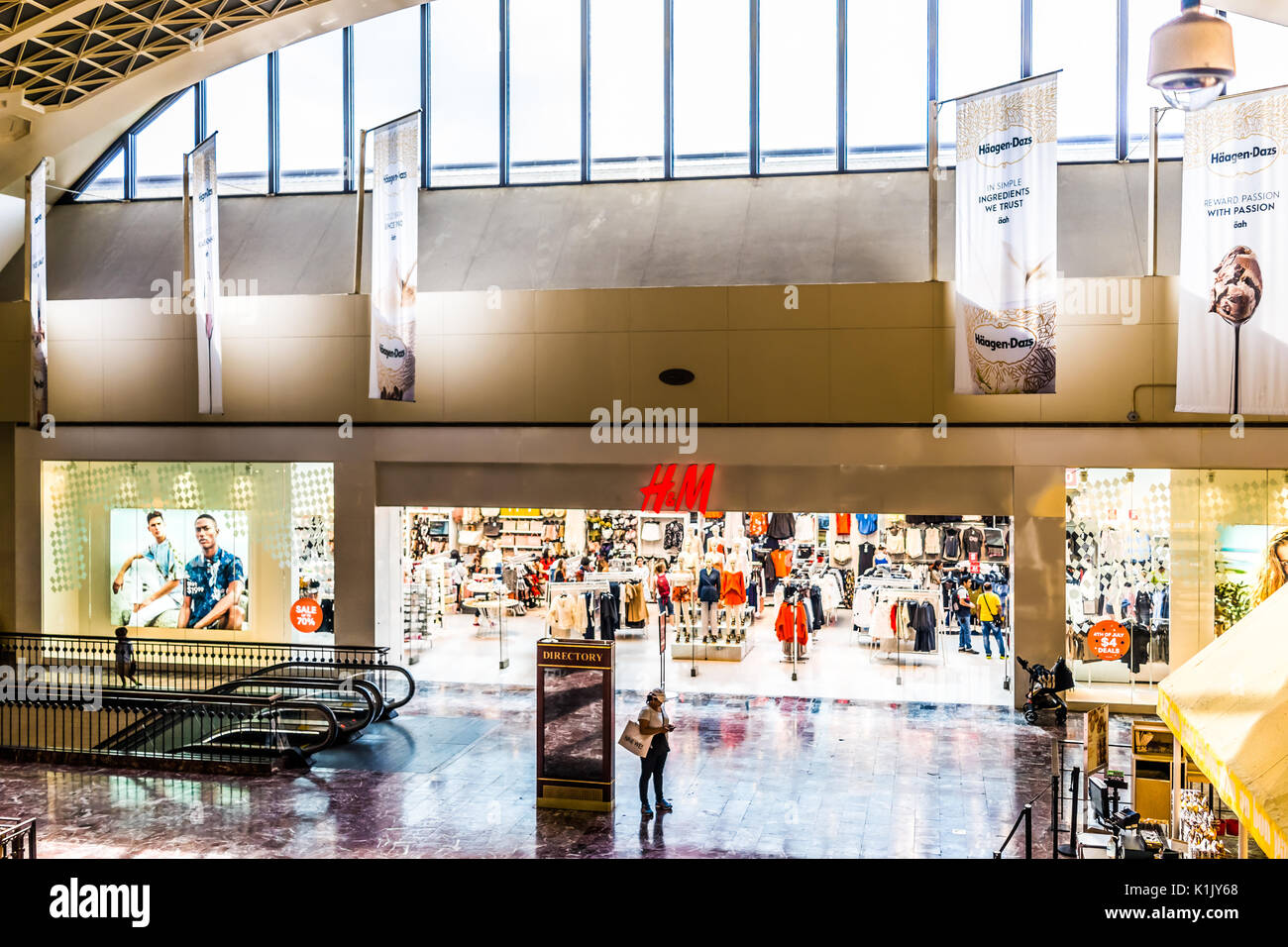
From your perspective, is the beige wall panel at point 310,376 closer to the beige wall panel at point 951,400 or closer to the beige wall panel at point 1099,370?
the beige wall panel at point 951,400

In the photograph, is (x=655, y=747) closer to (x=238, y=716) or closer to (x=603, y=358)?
(x=238, y=716)

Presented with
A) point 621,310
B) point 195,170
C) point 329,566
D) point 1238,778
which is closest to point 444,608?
point 329,566

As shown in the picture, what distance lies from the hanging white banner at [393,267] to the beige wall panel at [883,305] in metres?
6.41

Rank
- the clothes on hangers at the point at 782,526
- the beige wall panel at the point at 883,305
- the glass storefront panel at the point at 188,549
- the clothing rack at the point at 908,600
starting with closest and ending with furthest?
the beige wall panel at the point at 883,305 → the clothing rack at the point at 908,600 → the clothes on hangers at the point at 782,526 → the glass storefront panel at the point at 188,549

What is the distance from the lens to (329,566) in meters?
18.2

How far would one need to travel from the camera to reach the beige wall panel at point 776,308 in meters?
16.1

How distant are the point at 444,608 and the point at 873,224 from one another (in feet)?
36.0

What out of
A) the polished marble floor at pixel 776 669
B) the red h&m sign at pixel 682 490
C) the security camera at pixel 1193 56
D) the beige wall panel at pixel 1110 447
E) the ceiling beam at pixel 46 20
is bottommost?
the polished marble floor at pixel 776 669

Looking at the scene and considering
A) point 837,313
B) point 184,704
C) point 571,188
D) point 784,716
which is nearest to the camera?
point 184,704

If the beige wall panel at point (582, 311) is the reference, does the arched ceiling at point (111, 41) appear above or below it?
above

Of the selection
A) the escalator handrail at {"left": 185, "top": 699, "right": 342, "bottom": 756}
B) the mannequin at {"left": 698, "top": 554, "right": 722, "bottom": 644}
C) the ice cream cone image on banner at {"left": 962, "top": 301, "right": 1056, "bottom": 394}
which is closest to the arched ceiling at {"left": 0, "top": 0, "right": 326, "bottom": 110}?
the escalator handrail at {"left": 185, "top": 699, "right": 342, "bottom": 756}

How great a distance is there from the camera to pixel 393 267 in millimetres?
16219

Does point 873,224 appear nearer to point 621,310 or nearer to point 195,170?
point 621,310

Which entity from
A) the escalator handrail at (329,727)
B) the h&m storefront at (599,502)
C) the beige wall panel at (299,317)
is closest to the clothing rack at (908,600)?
the h&m storefront at (599,502)
